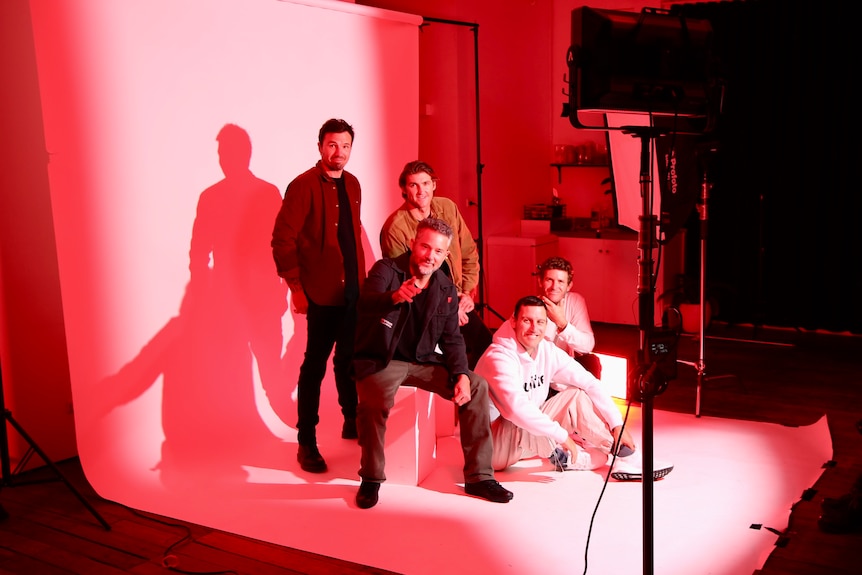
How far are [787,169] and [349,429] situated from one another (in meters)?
3.50

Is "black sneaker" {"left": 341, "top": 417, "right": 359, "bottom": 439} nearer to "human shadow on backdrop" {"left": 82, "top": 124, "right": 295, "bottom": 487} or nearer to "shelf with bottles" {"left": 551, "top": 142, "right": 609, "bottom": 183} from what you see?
"human shadow on backdrop" {"left": 82, "top": 124, "right": 295, "bottom": 487}

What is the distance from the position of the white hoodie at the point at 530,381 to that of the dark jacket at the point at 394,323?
158 millimetres

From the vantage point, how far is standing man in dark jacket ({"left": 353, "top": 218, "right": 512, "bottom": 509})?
3.39 m

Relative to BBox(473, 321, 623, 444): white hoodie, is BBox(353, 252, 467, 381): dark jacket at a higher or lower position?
higher

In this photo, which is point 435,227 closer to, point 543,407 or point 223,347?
point 543,407

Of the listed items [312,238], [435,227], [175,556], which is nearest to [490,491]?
[435,227]

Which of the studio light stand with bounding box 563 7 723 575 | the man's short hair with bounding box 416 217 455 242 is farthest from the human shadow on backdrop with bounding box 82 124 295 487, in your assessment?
the studio light stand with bounding box 563 7 723 575

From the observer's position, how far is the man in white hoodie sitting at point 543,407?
11.6 feet

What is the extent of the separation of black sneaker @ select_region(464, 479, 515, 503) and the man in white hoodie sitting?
24 cm

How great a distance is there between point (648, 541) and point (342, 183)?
6.83 feet

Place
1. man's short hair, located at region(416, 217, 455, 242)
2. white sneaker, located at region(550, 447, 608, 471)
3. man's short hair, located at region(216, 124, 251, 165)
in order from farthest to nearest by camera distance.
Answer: man's short hair, located at region(216, 124, 251, 165), white sneaker, located at region(550, 447, 608, 471), man's short hair, located at region(416, 217, 455, 242)

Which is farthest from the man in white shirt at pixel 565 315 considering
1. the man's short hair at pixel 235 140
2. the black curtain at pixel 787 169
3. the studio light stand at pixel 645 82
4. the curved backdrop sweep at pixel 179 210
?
the black curtain at pixel 787 169

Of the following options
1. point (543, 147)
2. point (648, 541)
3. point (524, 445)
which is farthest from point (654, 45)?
point (543, 147)

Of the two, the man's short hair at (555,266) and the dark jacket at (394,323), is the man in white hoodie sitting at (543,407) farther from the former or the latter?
the man's short hair at (555,266)
